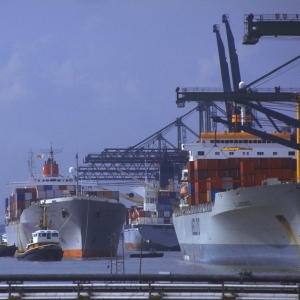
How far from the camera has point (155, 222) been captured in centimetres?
9944

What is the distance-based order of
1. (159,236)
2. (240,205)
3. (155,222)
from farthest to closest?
1. (155,222)
2. (159,236)
3. (240,205)

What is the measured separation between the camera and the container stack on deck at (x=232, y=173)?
48.9 m

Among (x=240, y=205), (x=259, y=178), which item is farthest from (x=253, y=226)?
(x=259, y=178)

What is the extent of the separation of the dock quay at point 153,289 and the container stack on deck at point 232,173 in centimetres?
3062

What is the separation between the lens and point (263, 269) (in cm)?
4062

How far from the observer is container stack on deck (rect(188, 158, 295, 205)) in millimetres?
48875

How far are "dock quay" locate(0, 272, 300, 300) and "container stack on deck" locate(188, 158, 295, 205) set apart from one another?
30.6 meters

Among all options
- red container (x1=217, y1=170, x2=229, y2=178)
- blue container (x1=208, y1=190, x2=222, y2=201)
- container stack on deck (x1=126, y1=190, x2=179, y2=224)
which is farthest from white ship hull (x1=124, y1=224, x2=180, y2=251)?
blue container (x1=208, y1=190, x2=222, y2=201)

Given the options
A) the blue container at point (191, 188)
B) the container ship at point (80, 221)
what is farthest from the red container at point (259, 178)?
the container ship at point (80, 221)

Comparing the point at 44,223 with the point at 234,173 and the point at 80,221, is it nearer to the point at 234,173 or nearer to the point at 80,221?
the point at 80,221

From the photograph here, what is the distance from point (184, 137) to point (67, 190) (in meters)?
59.6

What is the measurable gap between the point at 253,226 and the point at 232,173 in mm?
8847

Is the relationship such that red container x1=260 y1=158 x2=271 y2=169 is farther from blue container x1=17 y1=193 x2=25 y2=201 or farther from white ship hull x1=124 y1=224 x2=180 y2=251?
white ship hull x1=124 y1=224 x2=180 y2=251

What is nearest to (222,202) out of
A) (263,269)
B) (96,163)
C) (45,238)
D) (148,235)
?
(263,269)
